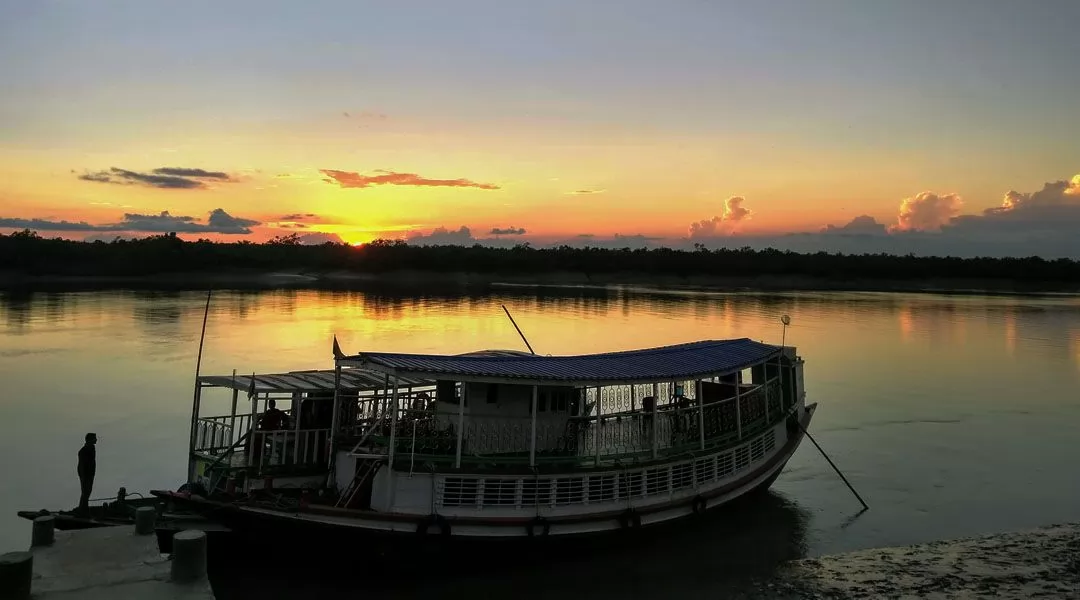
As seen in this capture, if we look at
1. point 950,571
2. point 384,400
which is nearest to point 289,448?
point 384,400

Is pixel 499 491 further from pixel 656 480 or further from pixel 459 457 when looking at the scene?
pixel 656 480

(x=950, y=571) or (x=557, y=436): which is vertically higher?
(x=557, y=436)

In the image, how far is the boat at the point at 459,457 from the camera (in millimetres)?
9328

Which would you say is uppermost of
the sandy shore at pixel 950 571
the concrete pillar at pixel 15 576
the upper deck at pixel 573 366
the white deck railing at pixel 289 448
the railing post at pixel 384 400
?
the upper deck at pixel 573 366

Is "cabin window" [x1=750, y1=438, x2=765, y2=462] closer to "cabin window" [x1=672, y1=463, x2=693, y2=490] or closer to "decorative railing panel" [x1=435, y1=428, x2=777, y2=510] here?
"decorative railing panel" [x1=435, y1=428, x2=777, y2=510]

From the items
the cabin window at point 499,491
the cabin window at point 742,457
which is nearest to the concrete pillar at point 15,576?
the cabin window at point 499,491

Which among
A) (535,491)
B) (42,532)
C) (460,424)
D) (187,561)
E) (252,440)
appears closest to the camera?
(187,561)

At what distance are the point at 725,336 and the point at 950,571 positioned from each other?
2815cm

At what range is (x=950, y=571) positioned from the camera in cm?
1016

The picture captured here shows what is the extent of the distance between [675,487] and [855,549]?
2.94 metres

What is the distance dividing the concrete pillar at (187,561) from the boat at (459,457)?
1.32 metres

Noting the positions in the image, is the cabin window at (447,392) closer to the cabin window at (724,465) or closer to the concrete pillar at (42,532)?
the cabin window at (724,465)

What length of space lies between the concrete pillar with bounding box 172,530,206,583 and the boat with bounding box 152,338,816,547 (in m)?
1.32

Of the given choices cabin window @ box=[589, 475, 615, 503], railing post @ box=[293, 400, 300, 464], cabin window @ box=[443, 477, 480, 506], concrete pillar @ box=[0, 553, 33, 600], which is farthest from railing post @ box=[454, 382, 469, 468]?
concrete pillar @ box=[0, 553, 33, 600]
